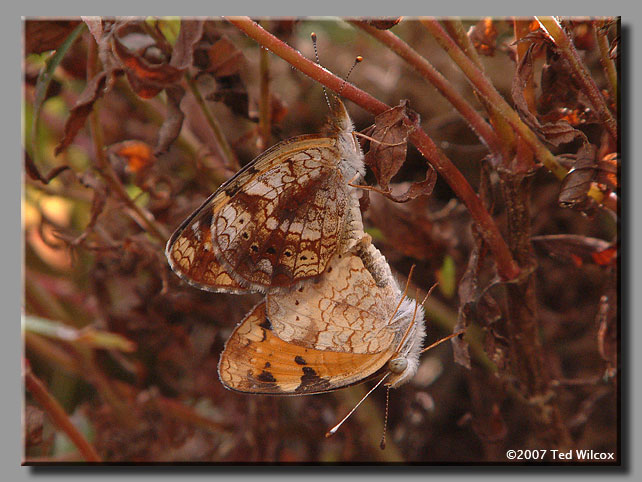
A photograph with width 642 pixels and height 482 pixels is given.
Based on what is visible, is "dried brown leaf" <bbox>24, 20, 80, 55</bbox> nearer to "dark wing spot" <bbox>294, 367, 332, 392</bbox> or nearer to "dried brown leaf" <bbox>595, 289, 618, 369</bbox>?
"dark wing spot" <bbox>294, 367, 332, 392</bbox>

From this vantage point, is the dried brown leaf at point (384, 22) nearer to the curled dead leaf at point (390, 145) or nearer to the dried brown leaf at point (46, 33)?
the curled dead leaf at point (390, 145)

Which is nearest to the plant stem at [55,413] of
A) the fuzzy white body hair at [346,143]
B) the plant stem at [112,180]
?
the plant stem at [112,180]

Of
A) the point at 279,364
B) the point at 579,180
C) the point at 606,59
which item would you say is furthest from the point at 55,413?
the point at 606,59

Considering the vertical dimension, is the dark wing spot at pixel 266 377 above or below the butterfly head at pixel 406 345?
below

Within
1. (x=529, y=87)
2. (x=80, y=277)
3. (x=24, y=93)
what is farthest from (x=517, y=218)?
(x=80, y=277)

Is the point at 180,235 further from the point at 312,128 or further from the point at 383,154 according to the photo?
the point at 312,128
